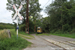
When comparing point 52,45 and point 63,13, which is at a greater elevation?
point 63,13

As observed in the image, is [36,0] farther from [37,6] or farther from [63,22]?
[63,22]

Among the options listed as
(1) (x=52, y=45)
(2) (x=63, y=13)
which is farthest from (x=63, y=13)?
(1) (x=52, y=45)

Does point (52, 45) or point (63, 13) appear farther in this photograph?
point (63, 13)

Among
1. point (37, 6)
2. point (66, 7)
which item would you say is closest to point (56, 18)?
point (66, 7)

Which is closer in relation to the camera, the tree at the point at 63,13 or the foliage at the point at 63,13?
the foliage at the point at 63,13

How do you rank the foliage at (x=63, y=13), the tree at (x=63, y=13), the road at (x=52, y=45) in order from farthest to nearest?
the tree at (x=63, y=13) → the foliage at (x=63, y=13) → the road at (x=52, y=45)

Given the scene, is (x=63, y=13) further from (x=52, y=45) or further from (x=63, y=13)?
(x=52, y=45)

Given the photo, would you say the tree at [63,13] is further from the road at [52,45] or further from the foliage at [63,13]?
the road at [52,45]

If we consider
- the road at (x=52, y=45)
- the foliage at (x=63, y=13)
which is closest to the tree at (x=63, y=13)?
the foliage at (x=63, y=13)

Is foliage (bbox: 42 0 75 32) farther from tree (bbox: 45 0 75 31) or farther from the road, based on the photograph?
the road

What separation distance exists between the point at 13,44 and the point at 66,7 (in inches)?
979

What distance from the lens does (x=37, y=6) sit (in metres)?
35.6

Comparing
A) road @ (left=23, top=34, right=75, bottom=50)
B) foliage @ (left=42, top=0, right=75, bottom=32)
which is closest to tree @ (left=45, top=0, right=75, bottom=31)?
foliage @ (left=42, top=0, right=75, bottom=32)

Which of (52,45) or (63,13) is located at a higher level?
(63,13)
